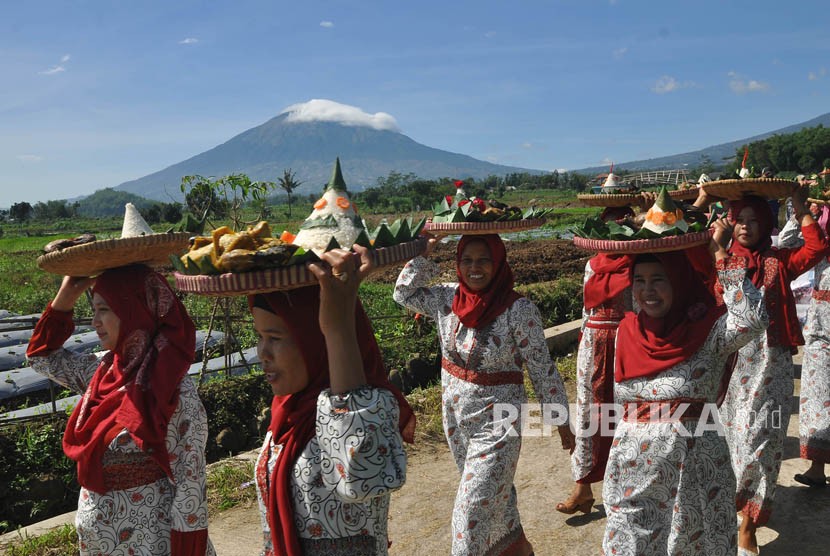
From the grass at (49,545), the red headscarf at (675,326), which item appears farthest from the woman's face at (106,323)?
the red headscarf at (675,326)

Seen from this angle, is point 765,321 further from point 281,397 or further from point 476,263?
point 281,397

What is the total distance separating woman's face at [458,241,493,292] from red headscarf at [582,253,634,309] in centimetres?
107

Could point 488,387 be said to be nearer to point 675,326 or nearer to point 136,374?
point 675,326

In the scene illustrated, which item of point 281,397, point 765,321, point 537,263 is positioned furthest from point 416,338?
point 537,263

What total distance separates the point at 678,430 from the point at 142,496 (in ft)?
7.31

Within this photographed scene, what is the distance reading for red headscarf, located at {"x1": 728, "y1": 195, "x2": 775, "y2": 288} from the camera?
4.38 m

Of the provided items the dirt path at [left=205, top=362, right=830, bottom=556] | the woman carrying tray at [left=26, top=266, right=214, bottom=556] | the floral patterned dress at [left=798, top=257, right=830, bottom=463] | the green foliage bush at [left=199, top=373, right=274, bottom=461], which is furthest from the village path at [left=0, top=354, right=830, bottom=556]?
the woman carrying tray at [left=26, top=266, right=214, bottom=556]

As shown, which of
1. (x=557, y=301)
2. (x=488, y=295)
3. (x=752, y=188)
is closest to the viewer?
(x=488, y=295)

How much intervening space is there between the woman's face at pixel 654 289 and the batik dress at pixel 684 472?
22cm

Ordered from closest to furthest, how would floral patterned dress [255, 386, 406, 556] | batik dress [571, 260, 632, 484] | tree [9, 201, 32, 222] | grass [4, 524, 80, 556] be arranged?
floral patterned dress [255, 386, 406, 556] < grass [4, 524, 80, 556] < batik dress [571, 260, 632, 484] < tree [9, 201, 32, 222]

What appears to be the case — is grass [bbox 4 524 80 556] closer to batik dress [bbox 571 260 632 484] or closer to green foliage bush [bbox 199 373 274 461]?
green foliage bush [bbox 199 373 274 461]

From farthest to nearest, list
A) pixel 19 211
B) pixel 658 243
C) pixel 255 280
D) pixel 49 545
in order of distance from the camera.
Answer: pixel 19 211
pixel 49 545
pixel 658 243
pixel 255 280

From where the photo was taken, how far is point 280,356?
2020mm

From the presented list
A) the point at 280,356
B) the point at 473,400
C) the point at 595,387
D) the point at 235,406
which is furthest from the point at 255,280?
the point at 235,406
